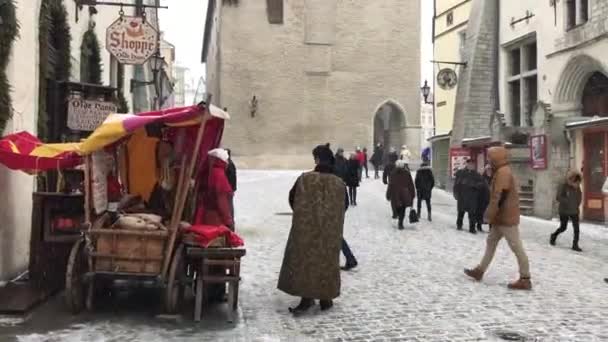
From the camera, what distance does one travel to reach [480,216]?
1379cm

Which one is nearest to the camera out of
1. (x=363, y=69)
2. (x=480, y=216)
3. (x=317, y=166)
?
(x=317, y=166)

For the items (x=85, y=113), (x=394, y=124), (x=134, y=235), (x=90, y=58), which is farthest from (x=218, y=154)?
(x=394, y=124)

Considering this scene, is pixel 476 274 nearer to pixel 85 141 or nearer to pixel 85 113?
pixel 85 141

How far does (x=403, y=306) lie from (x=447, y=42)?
951 inches

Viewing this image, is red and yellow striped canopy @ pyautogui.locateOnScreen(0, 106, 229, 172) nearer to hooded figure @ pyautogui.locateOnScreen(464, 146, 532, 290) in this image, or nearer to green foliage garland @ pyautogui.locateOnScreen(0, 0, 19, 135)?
green foliage garland @ pyautogui.locateOnScreen(0, 0, 19, 135)

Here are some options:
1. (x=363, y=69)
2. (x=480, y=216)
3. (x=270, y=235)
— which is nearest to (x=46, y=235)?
(x=270, y=235)

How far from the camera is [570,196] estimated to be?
1140 cm

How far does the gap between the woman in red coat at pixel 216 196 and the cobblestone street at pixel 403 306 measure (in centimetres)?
97

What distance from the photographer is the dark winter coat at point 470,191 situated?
13.8 m

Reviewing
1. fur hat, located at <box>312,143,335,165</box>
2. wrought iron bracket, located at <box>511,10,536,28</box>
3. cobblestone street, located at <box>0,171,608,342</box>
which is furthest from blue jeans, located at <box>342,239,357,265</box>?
wrought iron bracket, located at <box>511,10,536,28</box>

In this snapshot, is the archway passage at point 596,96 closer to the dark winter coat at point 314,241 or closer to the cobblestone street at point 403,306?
the cobblestone street at point 403,306

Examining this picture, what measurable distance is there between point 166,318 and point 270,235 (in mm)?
6248

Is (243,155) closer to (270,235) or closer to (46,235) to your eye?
(270,235)

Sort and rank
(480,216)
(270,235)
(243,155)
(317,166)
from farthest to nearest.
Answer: (243,155) < (480,216) < (270,235) < (317,166)
